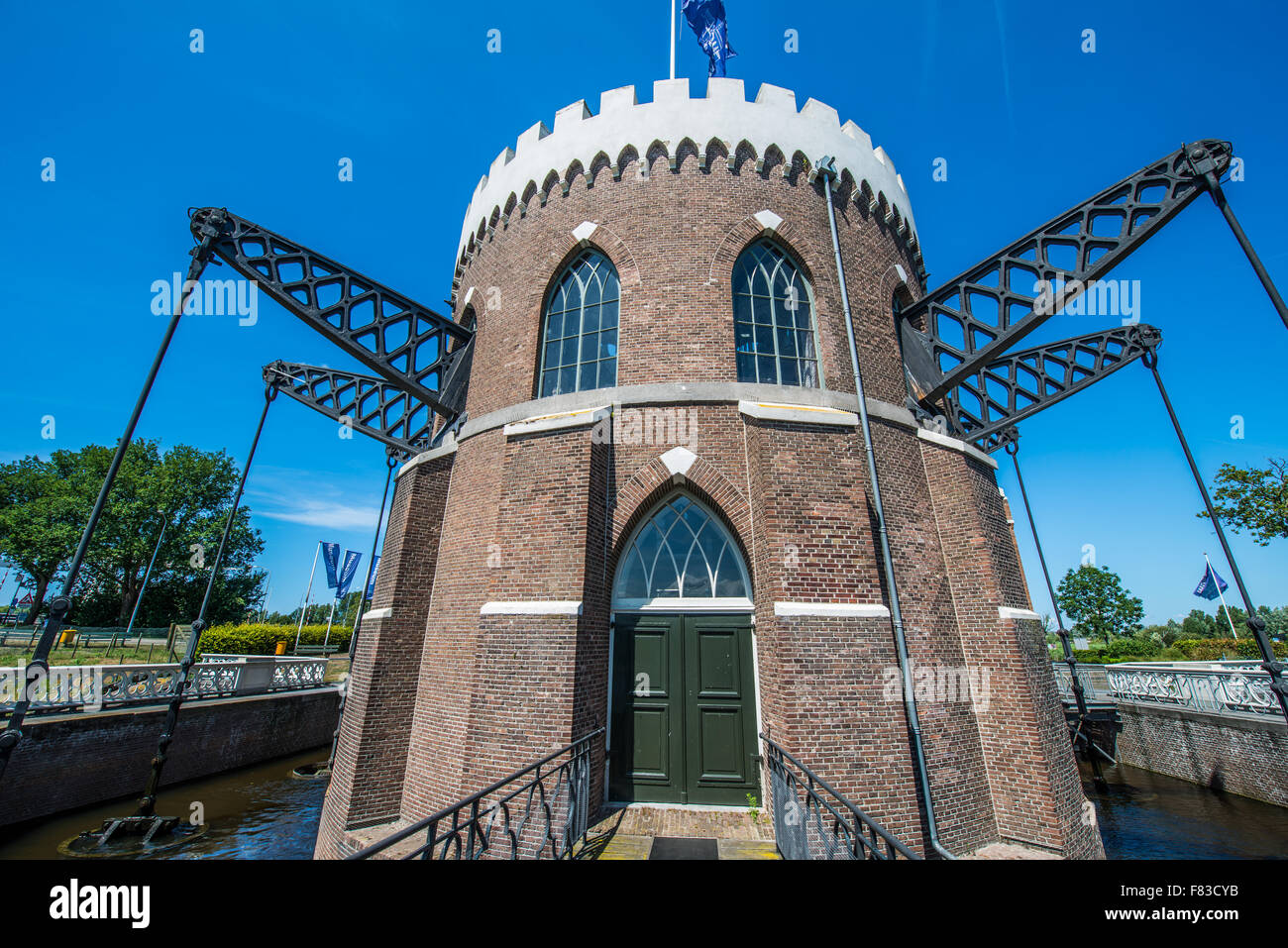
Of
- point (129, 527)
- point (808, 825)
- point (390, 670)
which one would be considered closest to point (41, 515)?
point (129, 527)

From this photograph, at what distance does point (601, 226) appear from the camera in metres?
9.35

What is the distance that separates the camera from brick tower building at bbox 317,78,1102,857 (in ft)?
21.7

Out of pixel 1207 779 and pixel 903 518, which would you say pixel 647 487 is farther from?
pixel 1207 779

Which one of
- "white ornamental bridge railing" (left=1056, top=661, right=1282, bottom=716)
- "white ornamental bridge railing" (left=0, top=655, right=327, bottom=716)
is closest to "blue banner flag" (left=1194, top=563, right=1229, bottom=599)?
"white ornamental bridge railing" (left=1056, top=661, right=1282, bottom=716)

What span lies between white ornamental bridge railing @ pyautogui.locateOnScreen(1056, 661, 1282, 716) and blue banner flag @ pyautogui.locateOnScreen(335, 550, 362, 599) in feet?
114

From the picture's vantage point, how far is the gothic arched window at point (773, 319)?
8789mm

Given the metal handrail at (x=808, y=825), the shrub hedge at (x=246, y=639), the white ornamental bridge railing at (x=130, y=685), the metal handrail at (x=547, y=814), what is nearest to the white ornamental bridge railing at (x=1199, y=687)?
the metal handrail at (x=808, y=825)

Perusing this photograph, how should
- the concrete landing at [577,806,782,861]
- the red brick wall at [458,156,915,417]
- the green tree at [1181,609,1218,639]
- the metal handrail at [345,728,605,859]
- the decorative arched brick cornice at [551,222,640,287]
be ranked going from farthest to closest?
the green tree at [1181,609,1218,639]
the decorative arched brick cornice at [551,222,640,287]
the red brick wall at [458,156,915,417]
the concrete landing at [577,806,782,861]
the metal handrail at [345,728,605,859]

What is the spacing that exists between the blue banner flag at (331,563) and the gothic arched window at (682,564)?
28118 millimetres

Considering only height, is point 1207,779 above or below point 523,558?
below

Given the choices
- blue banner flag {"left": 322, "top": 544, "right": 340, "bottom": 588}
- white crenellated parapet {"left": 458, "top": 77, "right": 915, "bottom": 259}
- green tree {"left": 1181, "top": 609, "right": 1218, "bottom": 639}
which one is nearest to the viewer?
white crenellated parapet {"left": 458, "top": 77, "right": 915, "bottom": 259}

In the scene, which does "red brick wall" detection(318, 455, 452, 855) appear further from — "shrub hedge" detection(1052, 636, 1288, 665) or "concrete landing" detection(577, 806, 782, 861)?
"shrub hedge" detection(1052, 636, 1288, 665)
